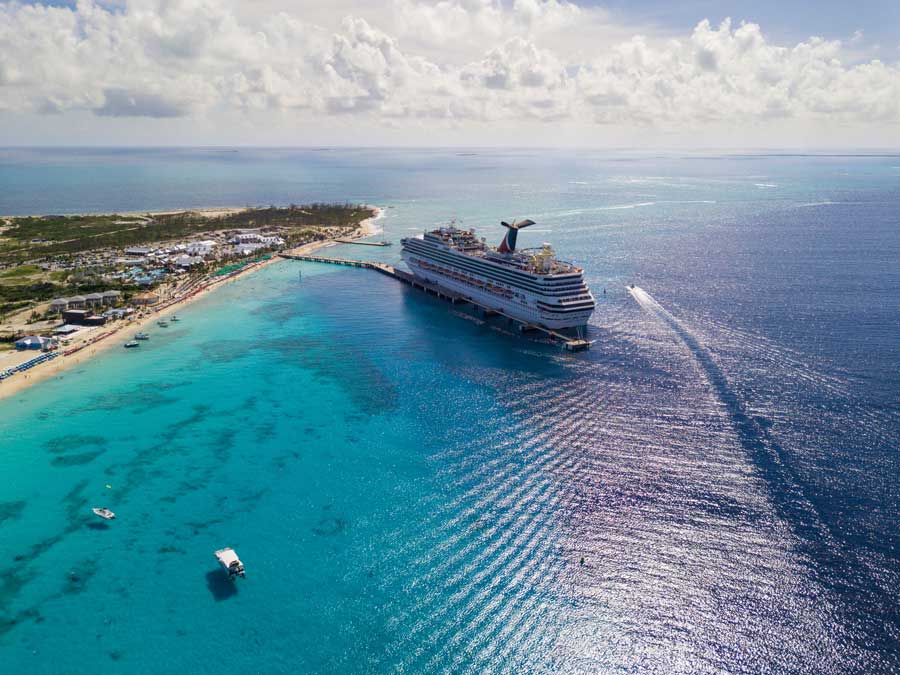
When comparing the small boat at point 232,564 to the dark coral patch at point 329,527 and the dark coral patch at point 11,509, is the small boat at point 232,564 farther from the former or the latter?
the dark coral patch at point 11,509

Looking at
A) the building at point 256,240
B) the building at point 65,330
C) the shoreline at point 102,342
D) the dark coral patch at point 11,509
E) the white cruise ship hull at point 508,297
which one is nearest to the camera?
the dark coral patch at point 11,509

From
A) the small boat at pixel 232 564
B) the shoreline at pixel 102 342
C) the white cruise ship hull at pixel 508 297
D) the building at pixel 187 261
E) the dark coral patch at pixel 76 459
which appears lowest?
the small boat at pixel 232 564

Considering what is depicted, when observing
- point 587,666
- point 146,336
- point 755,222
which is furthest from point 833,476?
point 755,222

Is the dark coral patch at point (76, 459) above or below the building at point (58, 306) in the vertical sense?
below

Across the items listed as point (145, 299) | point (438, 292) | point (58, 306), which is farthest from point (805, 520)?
point (58, 306)

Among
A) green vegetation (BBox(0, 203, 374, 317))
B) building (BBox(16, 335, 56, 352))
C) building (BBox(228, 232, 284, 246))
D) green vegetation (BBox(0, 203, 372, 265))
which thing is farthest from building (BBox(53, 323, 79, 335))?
building (BBox(228, 232, 284, 246))

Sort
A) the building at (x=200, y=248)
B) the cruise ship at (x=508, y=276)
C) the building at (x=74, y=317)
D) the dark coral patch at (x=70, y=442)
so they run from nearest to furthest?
1. the dark coral patch at (x=70, y=442)
2. the cruise ship at (x=508, y=276)
3. the building at (x=74, y=317)
4. the building at (x=200, y=248)

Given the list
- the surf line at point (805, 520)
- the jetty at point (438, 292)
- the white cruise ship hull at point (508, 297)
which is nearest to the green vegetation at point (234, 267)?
the jetty at point (438, 292)

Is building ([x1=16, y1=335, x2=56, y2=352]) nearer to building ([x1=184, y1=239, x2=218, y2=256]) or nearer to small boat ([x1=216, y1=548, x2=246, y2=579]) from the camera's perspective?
small boat ([x1=216, y1=548, x2=246, y2=579])
